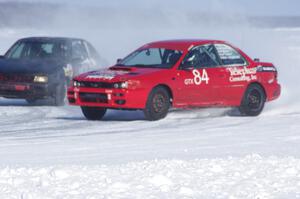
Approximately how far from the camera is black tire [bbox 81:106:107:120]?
15867mm

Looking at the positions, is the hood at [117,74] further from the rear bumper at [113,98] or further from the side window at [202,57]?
the side window at [202,57]

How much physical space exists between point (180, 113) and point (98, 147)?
16.4 feet

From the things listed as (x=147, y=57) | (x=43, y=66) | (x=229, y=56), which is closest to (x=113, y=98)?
(x=147, y=57)

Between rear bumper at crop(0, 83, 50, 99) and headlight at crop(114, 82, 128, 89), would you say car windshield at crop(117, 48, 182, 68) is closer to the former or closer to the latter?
headlight at crop(114, 82, 128, 89)

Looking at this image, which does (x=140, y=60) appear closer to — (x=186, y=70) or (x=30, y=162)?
→ (x=186, y=70)

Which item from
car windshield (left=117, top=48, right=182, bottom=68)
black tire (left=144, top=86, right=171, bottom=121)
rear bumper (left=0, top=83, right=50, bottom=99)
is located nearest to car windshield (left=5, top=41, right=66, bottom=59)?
rear bumper (left=0, top=83, right=50, bottom=99)

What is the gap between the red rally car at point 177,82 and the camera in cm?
1514

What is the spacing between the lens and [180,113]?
1673cm

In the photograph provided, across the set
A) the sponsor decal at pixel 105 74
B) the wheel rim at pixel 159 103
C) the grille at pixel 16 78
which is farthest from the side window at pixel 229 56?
the grille at pixel 16 78

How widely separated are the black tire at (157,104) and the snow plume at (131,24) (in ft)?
57.2

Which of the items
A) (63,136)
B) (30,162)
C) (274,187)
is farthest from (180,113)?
(274,187)

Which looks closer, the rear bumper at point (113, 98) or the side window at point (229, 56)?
the rear bumper at point (113, 98)

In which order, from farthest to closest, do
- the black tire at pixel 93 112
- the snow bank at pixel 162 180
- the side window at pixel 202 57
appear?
the side window at pixel 202 57
the black tire at pixel 93 112
the snow bank at pixel 162 180

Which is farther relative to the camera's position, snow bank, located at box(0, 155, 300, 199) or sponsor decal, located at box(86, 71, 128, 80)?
sponsor decal, located at box(86, 71, 128, 80)
